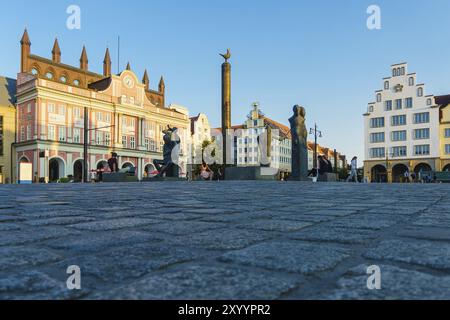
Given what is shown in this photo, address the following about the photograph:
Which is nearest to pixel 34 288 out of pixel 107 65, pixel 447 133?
pixel 447 133

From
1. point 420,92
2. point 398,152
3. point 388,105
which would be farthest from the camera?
point 388,105

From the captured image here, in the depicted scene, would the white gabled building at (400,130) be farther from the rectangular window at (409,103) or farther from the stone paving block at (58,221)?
the stone paving block at (58,221)

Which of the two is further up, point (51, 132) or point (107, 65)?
point (107, 65)

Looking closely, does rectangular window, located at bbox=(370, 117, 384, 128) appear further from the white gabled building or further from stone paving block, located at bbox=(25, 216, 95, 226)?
stone paving block, located at bbox=(25, 216, 95, 226)

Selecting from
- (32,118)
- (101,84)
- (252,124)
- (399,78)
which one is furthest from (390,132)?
(32,118)

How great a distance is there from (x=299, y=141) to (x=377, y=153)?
42.1 m

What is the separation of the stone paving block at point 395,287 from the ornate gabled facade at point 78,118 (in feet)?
133

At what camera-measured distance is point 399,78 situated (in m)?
57.1

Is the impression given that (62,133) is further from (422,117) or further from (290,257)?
(290,257)

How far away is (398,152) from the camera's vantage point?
5684 cm

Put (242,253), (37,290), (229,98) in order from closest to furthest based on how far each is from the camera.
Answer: (37,290) < (242,253) < (229,98)

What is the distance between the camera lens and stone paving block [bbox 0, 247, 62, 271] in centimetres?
172
